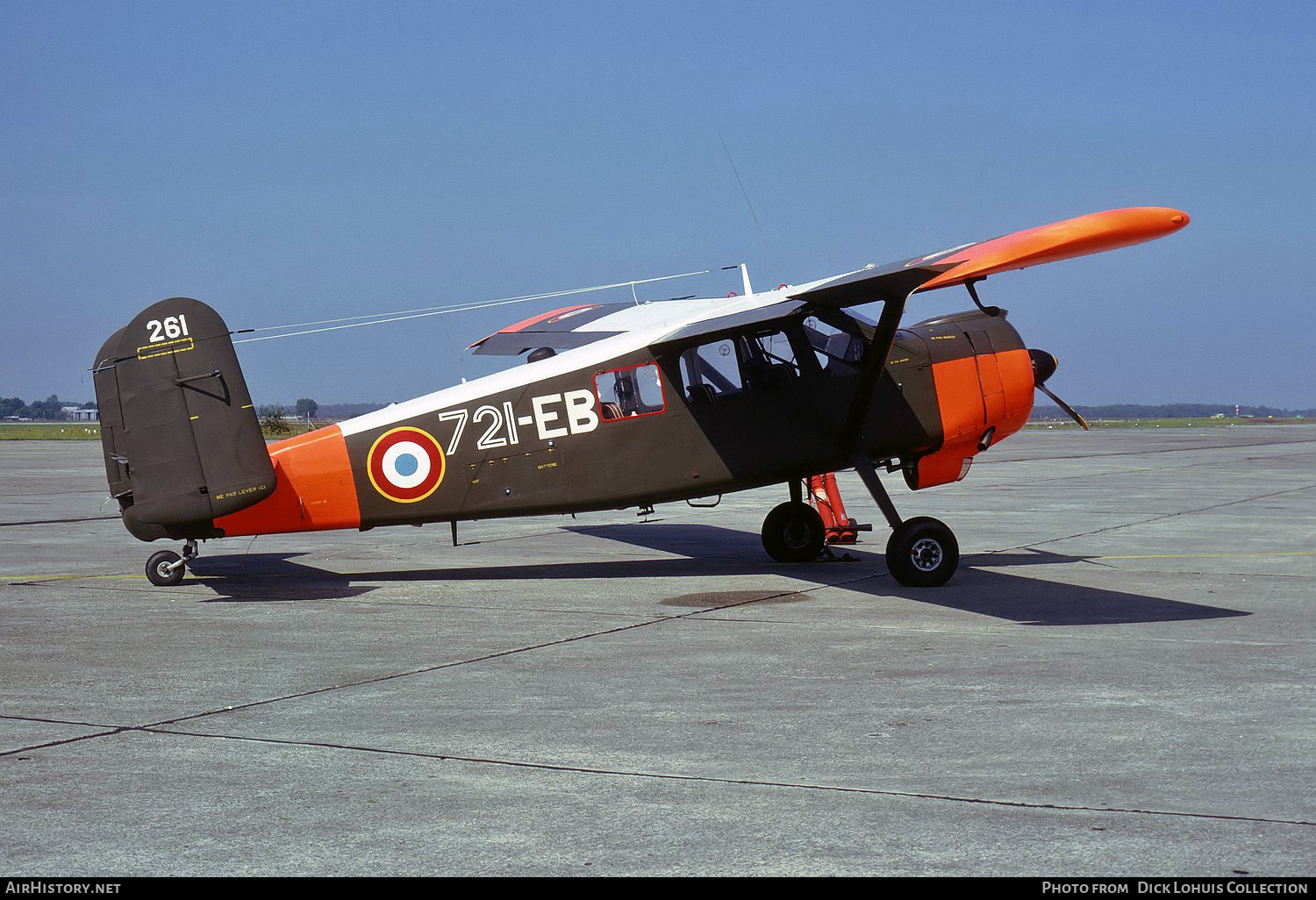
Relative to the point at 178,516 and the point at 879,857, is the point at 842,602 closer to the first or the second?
the point at 178,516

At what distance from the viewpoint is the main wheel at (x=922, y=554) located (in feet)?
39.9

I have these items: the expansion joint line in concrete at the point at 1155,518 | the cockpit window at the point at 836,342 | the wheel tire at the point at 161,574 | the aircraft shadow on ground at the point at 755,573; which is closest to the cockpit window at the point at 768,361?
the cockpit window at the point at 836,342

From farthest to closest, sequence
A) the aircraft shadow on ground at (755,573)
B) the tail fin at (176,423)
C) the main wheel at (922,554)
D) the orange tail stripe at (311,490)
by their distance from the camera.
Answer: the main wheel at (922,554) < the orange tail stripe at (311,490) < the tail fin at (176,423) < the aircraft shadow on ground at (755,573)

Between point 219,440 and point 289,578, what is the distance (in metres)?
2.39

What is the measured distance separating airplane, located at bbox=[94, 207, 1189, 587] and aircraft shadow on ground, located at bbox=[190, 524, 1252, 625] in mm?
623

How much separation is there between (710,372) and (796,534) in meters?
2.62

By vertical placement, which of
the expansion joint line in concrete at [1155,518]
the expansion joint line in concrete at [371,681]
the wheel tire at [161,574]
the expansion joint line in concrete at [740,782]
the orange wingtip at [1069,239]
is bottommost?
the expansion joint line in concrete at [1155,518]

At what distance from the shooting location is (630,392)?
1279 cm

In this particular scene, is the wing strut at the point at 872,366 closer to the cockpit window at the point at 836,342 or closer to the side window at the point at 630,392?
the cockpit window at the point at 836,342

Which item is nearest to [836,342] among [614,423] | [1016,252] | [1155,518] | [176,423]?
[614,423]

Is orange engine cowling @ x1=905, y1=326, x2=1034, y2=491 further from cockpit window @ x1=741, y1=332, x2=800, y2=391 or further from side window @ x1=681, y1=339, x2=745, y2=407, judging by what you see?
side window @ x1=681, y1=339, x2=745, y2=407

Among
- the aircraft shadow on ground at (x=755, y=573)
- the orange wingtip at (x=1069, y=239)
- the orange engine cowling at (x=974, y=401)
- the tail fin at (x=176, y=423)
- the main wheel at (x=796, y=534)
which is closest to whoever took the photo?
the orange wingtip at (x=1069, y=239)

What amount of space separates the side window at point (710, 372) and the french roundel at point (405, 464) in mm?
2598

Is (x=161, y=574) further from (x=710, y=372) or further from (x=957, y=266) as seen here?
(x=957, y=266)
